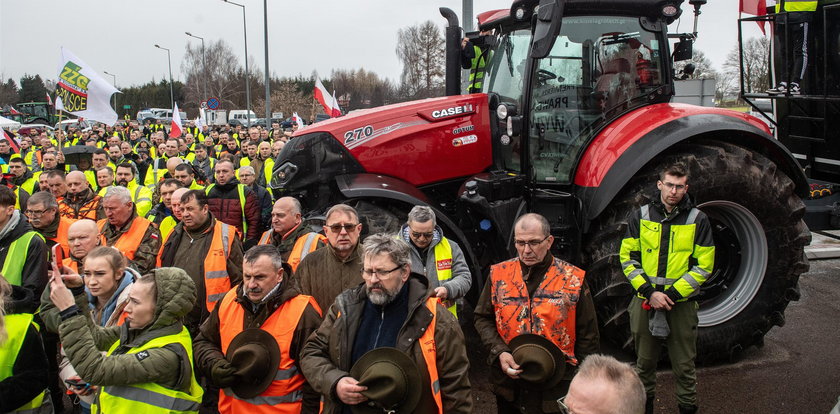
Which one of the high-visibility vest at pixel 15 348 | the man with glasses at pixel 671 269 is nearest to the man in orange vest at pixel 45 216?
the high-visibility vest at pixel 15 348

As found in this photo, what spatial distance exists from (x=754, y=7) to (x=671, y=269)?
12.2ft

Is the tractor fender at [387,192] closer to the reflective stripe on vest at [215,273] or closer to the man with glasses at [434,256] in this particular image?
the man with glasses at [434,256]

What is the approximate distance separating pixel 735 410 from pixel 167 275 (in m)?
3.68

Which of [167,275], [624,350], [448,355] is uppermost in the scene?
[167,275]

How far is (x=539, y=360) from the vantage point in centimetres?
299

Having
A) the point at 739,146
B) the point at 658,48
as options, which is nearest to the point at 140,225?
the point at 658,48

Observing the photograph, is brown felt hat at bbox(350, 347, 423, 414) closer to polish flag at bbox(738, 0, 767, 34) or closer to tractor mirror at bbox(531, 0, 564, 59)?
tractor mirror at bbox(531, 0, 564, 59)

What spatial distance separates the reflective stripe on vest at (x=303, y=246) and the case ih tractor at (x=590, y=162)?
1.70 feet

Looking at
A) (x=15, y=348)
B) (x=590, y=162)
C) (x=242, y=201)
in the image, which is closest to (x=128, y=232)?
(x=242, y=201)

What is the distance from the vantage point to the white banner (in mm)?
9234

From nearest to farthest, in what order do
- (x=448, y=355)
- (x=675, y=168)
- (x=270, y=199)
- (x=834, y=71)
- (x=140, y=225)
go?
(x=448, y=355)
(x=675, y=168)
(x=140, y=225)
(x=834, y=71)
(x=270, y=199)

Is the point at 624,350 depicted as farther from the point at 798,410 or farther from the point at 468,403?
the point at 468,403

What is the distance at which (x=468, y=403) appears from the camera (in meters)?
2.76

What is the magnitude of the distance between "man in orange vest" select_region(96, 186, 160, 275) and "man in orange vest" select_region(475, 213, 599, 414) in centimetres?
276
